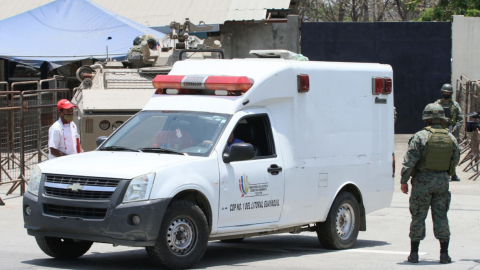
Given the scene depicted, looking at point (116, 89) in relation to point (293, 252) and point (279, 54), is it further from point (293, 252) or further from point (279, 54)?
point (293, 252)

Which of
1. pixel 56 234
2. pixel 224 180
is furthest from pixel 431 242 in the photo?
pixel 56 234

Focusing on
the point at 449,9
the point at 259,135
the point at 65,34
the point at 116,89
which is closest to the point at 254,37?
the point at 65,34

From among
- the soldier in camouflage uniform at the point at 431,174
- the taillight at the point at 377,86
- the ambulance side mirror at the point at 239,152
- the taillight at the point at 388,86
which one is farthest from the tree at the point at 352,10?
the ambulance side mirror at the point at 239,152

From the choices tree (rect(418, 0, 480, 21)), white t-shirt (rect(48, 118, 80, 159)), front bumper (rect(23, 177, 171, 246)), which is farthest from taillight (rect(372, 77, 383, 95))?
tree (rect(418, 0, 480, 21))

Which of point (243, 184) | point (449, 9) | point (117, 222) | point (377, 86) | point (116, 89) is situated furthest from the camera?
point (449, 9)

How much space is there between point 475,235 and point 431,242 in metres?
0.98

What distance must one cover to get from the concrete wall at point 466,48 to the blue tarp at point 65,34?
9.63 meters

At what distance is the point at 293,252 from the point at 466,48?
16.7 meters

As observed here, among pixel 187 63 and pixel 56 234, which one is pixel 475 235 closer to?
pixel 187 63

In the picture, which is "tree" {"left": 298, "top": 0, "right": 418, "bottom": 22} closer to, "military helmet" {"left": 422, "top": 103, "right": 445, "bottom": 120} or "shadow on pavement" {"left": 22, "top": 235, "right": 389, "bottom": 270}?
"shadow on pavement" {"left": 22, "top": 235, "right": 389, "bottom": 270}

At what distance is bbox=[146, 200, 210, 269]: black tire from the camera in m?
7.41

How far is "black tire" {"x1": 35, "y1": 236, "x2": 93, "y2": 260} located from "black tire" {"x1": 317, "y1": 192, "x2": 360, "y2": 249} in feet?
9.58

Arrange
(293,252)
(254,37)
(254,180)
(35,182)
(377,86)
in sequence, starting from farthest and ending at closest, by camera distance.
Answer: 1. (254,37)
2. (377,86)
3. (293,252)
4. (254,180)
5. (35,182)

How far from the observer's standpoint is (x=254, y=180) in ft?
27.3
